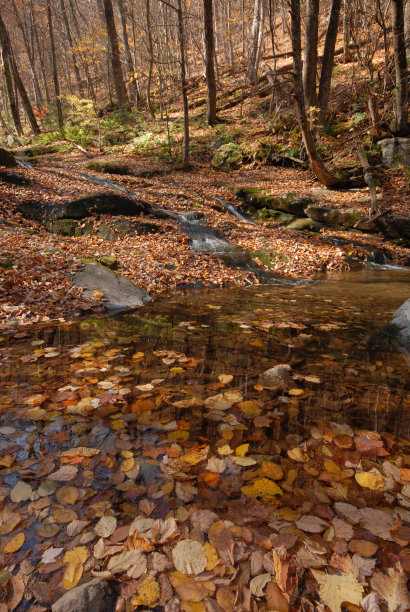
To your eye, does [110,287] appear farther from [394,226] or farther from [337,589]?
[394,226]

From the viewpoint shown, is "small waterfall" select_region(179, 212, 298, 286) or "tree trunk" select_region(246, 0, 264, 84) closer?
"small waterfall" select_region(179, 212, 298, 286)

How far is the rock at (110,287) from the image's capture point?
5.50 meters

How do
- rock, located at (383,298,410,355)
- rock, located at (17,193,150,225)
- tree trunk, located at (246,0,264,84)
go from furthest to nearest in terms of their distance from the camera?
tree trunk, located at (246,0,264,84)
rock, located at (17,193,150,225)
rock, located at (383,298,410,355)

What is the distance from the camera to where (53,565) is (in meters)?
→ 1.32

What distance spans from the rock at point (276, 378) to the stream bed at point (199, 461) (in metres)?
0.06

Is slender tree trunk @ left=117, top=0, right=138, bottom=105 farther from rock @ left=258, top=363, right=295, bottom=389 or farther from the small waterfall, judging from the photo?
rock @ left=258, top=363, right=295, bottom=389

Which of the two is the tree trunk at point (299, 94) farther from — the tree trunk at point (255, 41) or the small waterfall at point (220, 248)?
the tree trunk at point (255, 41)

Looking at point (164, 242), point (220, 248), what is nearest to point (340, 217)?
point (220, 248)

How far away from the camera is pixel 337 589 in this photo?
1.24m

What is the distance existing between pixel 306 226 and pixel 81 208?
23.3 feet

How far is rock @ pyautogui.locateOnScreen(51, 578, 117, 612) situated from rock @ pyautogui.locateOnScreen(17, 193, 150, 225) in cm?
938

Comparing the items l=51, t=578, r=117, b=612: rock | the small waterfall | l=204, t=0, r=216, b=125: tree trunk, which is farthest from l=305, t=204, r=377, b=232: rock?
l=51, t=578, r=117, b=612: rock

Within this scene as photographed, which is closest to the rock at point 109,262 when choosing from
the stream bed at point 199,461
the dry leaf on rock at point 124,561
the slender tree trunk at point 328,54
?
the stream bed at point 199,461

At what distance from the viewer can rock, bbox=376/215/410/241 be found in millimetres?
10227
